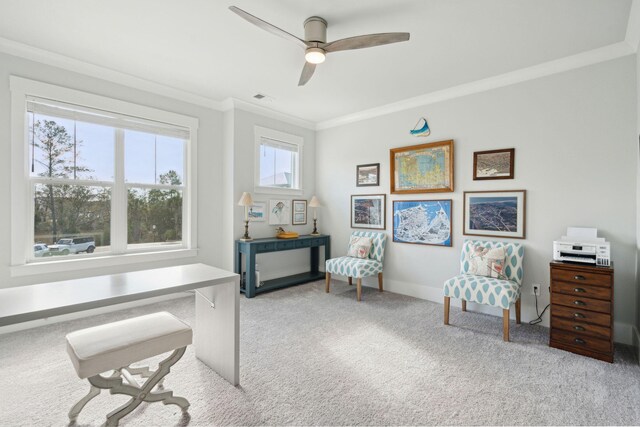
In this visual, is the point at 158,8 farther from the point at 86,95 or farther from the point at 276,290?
the point at 276,290

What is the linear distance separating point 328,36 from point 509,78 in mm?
2151

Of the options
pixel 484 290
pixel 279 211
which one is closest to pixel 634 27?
pixel 484 290

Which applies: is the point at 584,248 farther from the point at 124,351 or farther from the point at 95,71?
the point at 95,71

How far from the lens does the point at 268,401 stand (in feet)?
6.36

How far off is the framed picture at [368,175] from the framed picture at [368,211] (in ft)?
0.62

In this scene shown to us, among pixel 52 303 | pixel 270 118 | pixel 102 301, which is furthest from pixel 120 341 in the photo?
pixel 270 118

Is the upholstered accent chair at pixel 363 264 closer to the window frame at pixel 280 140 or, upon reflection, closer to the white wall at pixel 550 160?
the white wall at pixel 550 160

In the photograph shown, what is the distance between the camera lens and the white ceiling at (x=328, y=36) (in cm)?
234

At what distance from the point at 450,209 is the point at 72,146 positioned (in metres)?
4.41

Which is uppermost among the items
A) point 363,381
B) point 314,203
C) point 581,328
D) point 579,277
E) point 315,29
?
point 315,29

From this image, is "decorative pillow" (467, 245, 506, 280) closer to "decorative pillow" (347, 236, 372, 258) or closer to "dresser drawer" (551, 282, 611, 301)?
"dresser drawer" (551, 282, 611, 301)

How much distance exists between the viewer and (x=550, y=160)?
10.5 feet

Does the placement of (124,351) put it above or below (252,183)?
below

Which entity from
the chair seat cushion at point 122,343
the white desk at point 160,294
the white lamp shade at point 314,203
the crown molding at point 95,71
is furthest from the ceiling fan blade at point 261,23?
the white lamp shade at point 314,203
